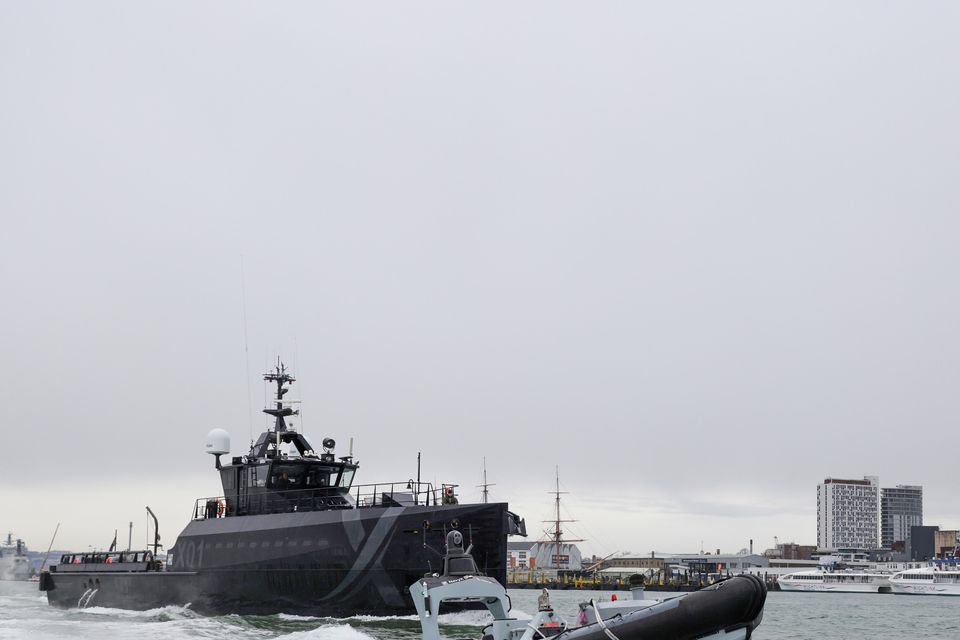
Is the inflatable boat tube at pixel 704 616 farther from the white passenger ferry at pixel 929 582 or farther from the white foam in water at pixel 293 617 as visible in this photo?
the white passenger ferry at pixel 929 582

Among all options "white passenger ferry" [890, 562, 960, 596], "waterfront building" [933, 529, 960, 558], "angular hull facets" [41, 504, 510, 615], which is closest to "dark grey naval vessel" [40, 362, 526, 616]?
"angular hull facets" [41, 504, 510, 615]

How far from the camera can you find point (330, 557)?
37.3 metres

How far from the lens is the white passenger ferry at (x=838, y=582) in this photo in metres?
133

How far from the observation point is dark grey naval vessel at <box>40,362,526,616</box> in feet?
120

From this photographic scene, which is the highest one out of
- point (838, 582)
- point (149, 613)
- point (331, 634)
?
point (331, 634)

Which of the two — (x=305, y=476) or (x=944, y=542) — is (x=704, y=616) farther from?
(x=944, y=542)

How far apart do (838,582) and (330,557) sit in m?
117

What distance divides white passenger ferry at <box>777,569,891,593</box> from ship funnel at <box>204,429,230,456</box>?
357 ft

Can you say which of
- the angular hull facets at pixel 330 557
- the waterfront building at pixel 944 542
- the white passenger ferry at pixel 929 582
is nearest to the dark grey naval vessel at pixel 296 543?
the angular hull facets at pixel 330 557

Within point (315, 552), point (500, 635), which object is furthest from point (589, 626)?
point (315, 552)

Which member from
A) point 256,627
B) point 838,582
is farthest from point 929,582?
point 256,627

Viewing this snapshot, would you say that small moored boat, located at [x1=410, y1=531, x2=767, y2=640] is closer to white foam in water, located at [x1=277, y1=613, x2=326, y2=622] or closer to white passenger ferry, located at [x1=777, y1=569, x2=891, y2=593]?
white foam in water, located at [x1=277, y1=613, x2=326, y2=622]

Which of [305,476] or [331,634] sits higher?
[305,476]

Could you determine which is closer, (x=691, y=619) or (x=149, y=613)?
(x=691, y=619)
